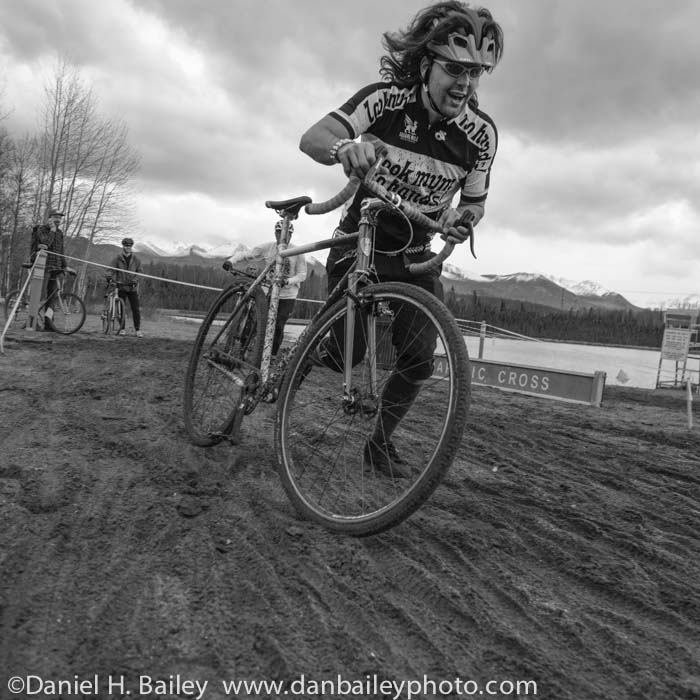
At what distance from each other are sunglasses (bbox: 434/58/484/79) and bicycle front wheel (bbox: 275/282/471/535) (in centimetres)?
109

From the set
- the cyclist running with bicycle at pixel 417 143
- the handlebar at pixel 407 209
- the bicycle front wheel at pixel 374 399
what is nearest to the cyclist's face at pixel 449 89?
the cyclist running with bicycle at pixel 417 143

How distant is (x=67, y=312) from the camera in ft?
37.1

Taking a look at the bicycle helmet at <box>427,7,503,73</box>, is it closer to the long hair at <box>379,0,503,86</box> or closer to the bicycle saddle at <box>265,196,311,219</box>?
the long hair at <box>379,0,503,86</box>

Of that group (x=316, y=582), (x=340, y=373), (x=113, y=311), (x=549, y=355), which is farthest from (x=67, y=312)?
(x=549, y=355)

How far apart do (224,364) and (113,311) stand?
10.6 m

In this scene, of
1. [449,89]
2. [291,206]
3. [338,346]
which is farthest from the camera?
[291,206]

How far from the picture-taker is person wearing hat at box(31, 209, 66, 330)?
1120 cm

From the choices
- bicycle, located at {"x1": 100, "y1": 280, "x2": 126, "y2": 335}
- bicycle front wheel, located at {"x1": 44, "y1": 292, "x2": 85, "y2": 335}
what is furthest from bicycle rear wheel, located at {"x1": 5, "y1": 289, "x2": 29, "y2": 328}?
bicycle, located at {"x1": 100, "y1": 280, "x2": 126, "y2": 335}

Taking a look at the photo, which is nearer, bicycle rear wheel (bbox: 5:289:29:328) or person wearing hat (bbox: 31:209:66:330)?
person wearing hat (bbox: 31:209:66:330)

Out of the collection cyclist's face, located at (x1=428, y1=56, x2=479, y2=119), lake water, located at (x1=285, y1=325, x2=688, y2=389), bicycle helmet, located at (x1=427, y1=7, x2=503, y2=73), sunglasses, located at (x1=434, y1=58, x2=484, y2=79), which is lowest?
lake water, located at (x1=285, y1=325, x2=688, y2=389)

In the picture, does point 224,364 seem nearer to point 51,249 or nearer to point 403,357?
point 403,357

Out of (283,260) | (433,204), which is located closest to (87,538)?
(283,260)

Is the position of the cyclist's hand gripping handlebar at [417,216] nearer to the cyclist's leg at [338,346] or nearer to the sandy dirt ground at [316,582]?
the cyclist's leg at [338,346]

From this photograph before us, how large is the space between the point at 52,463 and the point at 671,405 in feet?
36.2
